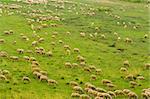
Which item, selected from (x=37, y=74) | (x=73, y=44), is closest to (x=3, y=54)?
(x=37, y=74)

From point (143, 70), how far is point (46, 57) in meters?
6.80

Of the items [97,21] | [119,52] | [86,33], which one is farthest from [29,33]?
[97,21]

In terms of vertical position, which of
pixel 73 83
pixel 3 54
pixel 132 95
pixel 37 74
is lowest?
pixel 132 95

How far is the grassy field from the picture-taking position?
24.1 metres

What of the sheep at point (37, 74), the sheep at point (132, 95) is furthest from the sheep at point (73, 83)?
the sheep at point (132, 95)

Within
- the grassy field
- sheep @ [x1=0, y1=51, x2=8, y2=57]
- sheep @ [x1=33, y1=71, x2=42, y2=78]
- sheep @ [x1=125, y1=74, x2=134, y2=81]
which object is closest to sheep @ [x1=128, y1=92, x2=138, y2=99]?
the grassy field

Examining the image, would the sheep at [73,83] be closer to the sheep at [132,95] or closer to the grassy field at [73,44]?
the grassy field at [73,44]

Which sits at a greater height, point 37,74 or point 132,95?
point 37,74

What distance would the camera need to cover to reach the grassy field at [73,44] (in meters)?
24.1

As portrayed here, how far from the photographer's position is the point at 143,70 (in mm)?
29500

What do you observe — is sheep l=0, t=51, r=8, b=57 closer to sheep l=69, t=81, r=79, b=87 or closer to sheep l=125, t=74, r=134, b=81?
sheep l=69, t=81, r=79, b=87

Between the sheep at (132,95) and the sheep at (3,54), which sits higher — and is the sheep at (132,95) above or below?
below

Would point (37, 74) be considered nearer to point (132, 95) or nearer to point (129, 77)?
point (132, 95)

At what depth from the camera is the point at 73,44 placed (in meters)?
35.0
